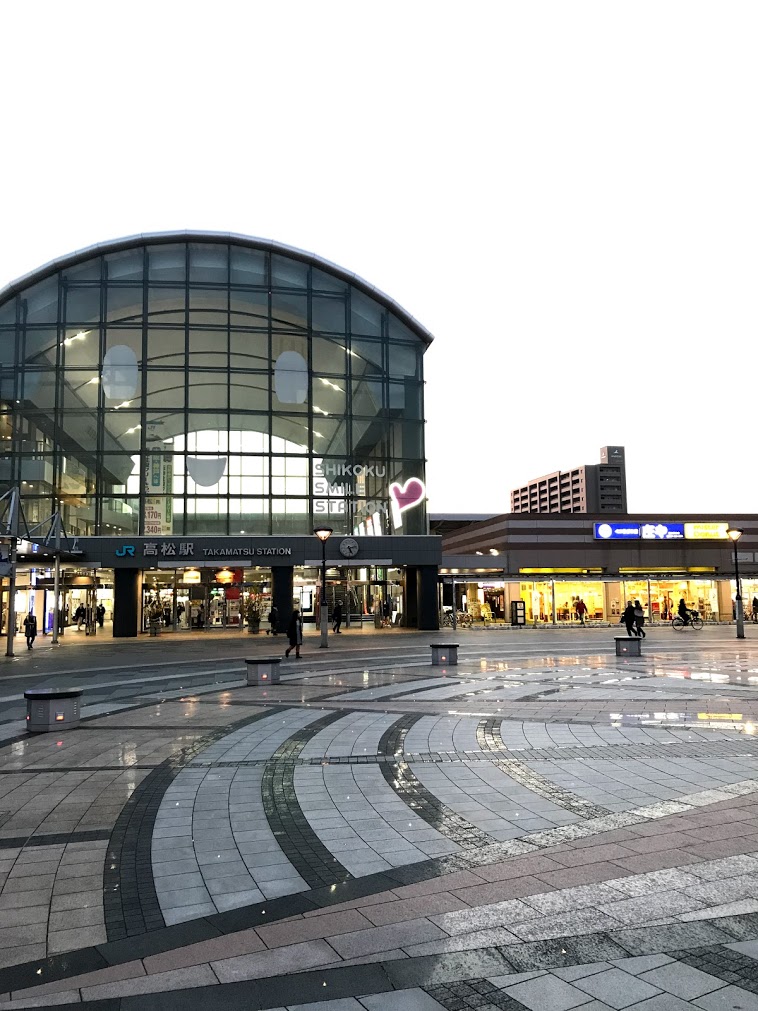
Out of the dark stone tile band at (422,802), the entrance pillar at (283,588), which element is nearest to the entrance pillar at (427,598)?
the entrance pillar at (283,588)

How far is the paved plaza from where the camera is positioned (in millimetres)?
4422

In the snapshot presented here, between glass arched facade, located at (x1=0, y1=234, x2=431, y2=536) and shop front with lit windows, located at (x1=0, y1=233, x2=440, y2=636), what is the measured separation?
0.29ft

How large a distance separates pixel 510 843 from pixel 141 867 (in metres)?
3.27

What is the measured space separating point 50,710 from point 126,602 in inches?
1156

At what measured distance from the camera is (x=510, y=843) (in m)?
6.75

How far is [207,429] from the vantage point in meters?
42.2

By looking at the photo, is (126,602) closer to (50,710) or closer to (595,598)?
(50,710)

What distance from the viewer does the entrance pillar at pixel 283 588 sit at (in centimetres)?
4225

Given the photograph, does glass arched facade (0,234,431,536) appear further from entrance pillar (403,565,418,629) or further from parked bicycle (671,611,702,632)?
parked bicycle (671,611,702,632)

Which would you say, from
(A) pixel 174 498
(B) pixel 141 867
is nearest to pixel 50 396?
(A) pixel 174 498

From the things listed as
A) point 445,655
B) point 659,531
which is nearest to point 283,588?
point 445,655

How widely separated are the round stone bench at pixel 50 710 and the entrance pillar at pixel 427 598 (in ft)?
104

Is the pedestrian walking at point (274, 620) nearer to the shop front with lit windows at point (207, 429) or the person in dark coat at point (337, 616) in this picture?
the shop front with lit windows at point (207, 429)

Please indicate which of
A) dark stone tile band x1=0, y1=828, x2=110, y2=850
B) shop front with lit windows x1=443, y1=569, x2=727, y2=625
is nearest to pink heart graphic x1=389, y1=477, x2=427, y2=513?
shop front with lit windows x1=443, y1=569, x2=727, y2=625
